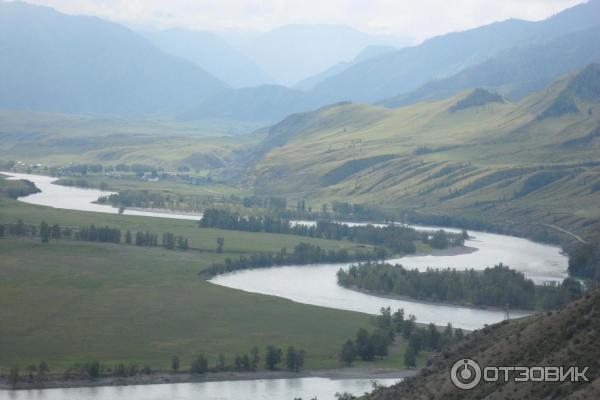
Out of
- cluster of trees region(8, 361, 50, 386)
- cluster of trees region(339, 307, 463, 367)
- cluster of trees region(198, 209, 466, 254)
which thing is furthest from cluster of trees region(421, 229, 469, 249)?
cluster of trees region(8, 361, 50, 386)

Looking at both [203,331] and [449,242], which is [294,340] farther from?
[449,242]

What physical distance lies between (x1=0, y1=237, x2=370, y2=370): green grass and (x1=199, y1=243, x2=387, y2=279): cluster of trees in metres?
5.57

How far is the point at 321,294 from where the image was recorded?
117688 mm

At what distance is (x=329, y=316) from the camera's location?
341ft

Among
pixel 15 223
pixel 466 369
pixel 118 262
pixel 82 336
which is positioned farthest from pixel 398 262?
pixel 466 369

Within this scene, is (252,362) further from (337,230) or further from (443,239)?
(337,230)

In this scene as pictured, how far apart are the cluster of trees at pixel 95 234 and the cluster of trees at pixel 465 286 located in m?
26.0

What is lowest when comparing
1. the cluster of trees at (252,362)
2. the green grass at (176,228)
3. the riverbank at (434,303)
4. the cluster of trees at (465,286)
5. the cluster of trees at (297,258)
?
the cluster of trees at (252,362)

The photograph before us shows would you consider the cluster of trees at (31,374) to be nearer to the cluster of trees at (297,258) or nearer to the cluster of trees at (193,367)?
the cluster of trees at (193,367)

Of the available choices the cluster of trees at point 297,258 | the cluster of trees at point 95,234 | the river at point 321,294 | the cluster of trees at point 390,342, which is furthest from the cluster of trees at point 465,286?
the cluster of trees at point 95,234

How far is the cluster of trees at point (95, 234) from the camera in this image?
142625mm

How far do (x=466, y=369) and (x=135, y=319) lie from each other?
160ft

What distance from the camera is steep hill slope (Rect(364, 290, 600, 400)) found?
4906 cm
